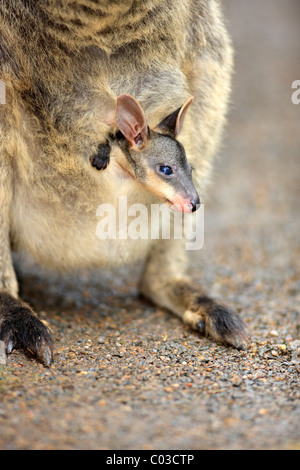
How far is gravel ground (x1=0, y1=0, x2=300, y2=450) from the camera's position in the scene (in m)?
1.71

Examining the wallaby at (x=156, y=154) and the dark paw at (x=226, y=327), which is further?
the dark paw at (x=226, y=327)

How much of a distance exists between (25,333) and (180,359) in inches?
21.4

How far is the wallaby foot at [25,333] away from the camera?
214cm

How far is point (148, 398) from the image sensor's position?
1.90m

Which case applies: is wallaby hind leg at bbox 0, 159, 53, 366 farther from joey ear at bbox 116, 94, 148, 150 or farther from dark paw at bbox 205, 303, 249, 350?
dark paw at bbox 205, 303, 249, 350

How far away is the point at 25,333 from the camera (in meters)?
2.20

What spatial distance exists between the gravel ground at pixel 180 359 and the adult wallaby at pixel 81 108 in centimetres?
17

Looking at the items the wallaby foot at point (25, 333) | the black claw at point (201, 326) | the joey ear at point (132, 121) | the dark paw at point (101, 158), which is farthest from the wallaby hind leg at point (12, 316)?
the black claw at point (201, 326)

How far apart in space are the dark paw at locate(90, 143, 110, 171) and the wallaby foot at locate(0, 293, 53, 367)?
58 centimetres

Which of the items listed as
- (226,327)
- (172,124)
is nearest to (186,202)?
(172,124)

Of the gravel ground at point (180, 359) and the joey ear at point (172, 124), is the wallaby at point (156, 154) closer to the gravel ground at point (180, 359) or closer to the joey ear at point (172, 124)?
the joey ear at point (172, 124)

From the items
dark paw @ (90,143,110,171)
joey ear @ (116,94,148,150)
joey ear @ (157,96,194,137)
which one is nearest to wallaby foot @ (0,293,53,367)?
dark paw @ (90,143,110,171)
